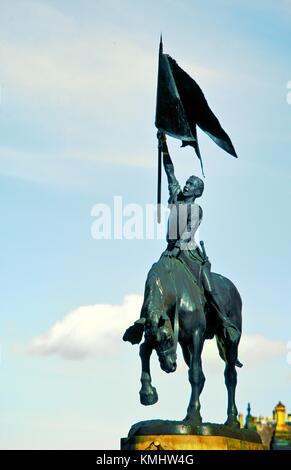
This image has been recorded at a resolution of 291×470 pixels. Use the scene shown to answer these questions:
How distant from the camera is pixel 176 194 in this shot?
2833 centimetres

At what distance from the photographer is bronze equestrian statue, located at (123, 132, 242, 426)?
2656 centimetres

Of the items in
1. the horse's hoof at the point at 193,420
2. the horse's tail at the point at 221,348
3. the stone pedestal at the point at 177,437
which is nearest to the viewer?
the stone pedestal at the point at 177,437

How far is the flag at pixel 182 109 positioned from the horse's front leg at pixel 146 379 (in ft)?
14.7

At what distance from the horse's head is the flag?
4.34 metres

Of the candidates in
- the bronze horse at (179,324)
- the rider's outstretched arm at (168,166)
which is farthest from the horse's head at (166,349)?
the rider's outstretched arm at (168,166)

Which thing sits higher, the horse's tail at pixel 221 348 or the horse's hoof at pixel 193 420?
the horse's tail at pixel 221 348

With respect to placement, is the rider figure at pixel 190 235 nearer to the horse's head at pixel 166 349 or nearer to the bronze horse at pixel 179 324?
the bronze horse at pixel 179 324

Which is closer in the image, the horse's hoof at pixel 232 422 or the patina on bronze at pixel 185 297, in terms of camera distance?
the patina on bronze at pixel 185 297

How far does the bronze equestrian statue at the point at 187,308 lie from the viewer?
26.6 metres

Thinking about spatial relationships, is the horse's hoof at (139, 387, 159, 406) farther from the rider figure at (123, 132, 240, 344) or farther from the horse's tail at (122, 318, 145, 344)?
the rider figure at (123, 132, 240, 344)

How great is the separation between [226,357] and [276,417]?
5883cm

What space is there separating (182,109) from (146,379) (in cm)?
560

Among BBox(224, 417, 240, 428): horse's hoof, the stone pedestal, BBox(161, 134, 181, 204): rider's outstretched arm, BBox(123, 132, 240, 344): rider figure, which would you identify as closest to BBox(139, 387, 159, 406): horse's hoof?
the stone pedestal
